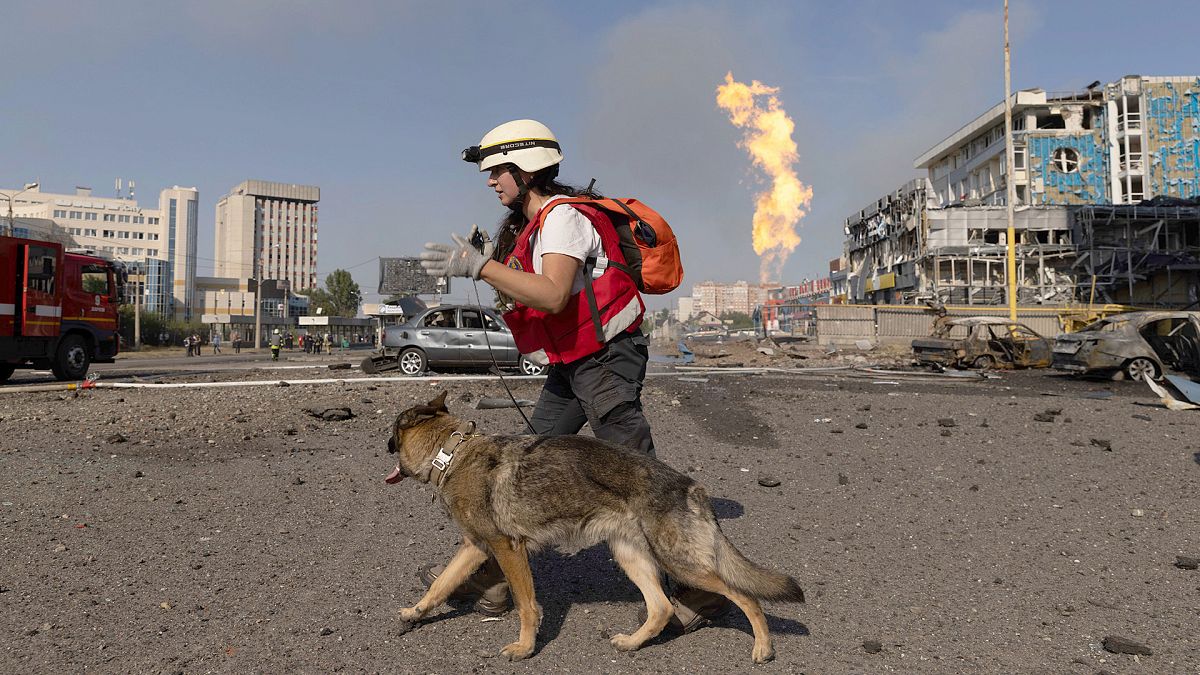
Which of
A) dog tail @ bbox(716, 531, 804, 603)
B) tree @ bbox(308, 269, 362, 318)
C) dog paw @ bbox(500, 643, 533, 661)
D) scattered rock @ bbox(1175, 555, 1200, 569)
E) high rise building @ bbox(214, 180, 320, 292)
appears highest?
high rise building @ bbox(214, 180, 320, 292)

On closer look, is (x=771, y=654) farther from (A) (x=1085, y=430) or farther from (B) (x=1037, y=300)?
(B) (x=1037, y=300)

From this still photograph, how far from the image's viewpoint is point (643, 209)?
10.8ft

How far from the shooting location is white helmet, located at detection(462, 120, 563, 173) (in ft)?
10.3

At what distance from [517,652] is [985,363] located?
72.8 ft

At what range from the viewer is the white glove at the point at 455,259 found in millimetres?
2891

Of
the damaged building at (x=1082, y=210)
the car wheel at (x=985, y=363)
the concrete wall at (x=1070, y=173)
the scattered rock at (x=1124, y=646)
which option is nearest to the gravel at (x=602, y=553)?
the scattered rock at (x=1124, y=646)

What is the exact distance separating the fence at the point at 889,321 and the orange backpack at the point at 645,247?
117 feet

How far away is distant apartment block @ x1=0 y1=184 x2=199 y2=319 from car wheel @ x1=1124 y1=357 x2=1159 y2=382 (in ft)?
374

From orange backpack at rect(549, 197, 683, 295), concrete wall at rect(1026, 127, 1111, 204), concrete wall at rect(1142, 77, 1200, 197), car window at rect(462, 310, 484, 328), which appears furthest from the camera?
concrete wall at rect(1026, 127, 1111, 204)

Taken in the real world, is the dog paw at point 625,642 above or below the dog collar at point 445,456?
below

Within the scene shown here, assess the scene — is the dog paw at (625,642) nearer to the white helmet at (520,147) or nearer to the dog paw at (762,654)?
the dog paw at (762,654)

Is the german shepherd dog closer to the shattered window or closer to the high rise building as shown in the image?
the shattered window

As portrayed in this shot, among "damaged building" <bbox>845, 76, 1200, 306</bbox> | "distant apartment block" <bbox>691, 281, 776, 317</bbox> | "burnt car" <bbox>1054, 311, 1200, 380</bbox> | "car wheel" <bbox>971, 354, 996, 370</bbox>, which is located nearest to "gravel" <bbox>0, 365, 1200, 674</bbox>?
"burnt car" <bbox>1054, 311, 1200, 380</bbox>

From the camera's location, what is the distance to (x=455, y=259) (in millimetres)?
2904
